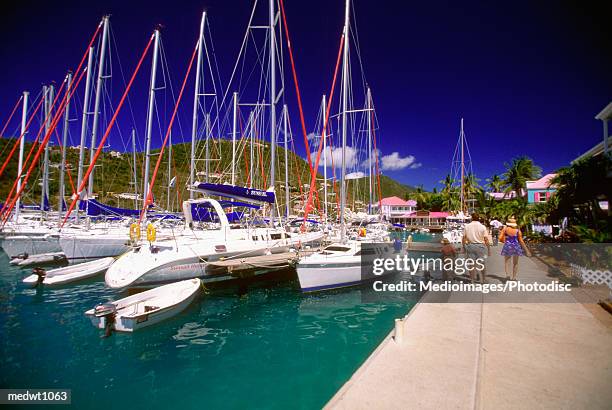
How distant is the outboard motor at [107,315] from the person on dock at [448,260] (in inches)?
448

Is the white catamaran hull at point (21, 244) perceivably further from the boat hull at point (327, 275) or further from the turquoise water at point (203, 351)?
the boat hull at point (327, 275)

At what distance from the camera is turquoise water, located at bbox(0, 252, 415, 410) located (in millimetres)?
6719

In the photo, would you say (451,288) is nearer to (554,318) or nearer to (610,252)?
(554,318)

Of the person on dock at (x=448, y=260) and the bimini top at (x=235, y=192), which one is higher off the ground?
the bimini top at (x=235, y=192)

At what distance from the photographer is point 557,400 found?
4.12m

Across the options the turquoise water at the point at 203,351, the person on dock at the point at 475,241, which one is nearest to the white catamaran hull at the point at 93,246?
the turquoise water at the point at 203,351

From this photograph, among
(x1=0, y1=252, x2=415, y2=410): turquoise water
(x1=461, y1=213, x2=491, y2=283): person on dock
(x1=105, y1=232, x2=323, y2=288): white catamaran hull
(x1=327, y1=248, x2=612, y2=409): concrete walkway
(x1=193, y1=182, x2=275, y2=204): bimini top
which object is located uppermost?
(x1=193, y1=182, x2=275, y2=204): bimini top

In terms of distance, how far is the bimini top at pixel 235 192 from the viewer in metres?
14.4

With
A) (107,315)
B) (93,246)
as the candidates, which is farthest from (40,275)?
(107,315)

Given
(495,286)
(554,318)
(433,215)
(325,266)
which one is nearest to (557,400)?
(554,318)

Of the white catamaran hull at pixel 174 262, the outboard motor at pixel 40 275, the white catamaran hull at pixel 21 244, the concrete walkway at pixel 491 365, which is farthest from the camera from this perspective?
the white catamaran hull at pixel 21 244

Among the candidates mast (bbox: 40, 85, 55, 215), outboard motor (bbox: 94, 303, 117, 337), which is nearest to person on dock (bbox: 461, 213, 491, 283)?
outboard motor (bbox: 94, 303, 117, 337)

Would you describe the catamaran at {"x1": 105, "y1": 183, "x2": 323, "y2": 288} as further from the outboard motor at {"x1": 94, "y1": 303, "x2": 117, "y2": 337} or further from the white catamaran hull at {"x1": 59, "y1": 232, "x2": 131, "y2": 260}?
the white catamaran hull at {"x1": 59, "y1": 232, "x2": 131, "y2": 260}

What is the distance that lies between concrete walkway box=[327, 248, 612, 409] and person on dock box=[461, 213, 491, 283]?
246 centimetres
